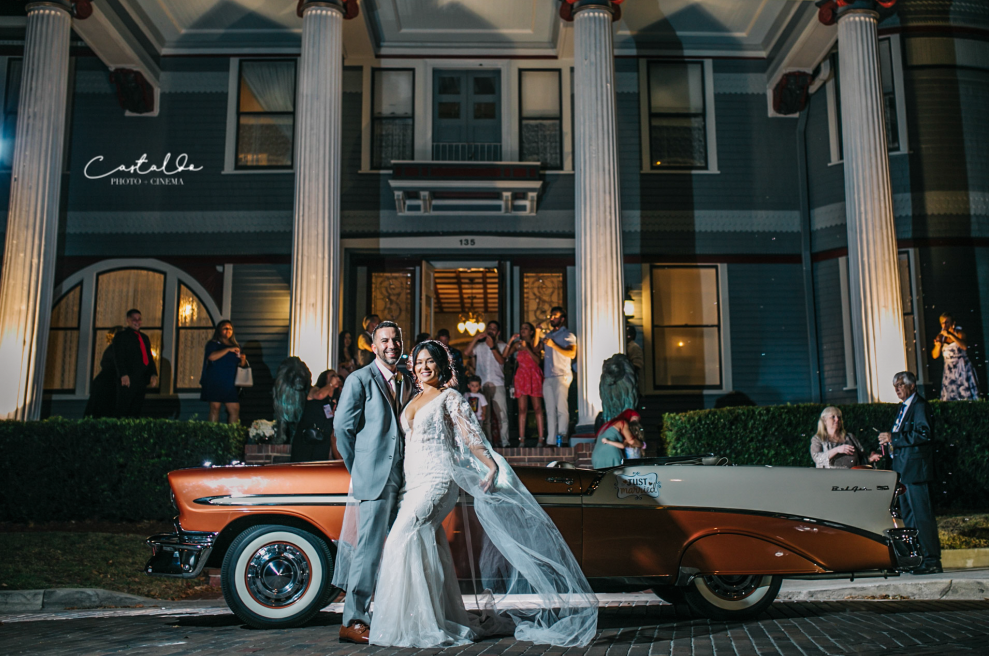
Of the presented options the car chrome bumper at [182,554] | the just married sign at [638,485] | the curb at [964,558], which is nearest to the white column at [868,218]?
the curb at [964,558]

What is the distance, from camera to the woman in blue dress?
41.0ft

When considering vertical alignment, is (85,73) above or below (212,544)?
above

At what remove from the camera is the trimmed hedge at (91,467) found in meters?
10.4

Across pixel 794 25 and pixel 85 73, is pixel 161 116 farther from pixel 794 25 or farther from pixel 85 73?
pixel 794 25

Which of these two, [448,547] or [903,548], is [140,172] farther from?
[903,548]

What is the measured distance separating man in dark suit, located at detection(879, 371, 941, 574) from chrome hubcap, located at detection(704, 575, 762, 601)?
122 inches

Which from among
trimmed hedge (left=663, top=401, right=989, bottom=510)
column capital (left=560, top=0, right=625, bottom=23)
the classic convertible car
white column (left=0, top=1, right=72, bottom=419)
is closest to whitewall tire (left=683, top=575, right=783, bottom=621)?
the classic convertible car

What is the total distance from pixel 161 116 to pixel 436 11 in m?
5.66

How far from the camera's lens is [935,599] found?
7.35 meters

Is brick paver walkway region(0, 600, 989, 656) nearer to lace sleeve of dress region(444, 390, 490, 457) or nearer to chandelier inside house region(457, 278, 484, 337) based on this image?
lace sleeve of dress region(444, 390, 490, 457)

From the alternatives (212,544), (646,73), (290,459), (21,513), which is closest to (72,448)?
(21,513)

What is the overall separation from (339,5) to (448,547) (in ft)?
35.4

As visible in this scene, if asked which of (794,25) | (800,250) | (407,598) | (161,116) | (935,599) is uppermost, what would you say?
(794,25)

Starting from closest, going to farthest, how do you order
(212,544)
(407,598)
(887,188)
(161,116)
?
(407,598)
(212,544)
(887,188)
(161,116)
